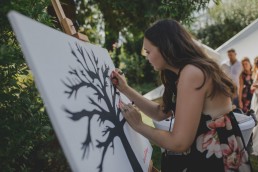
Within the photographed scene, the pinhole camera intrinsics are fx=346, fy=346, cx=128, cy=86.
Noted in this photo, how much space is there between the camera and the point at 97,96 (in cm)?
148

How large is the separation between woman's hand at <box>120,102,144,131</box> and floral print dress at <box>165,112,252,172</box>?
0.86 ft

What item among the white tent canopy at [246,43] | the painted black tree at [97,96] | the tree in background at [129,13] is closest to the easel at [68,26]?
the painted black tree at [97,96]

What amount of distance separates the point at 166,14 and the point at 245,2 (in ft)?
45.9

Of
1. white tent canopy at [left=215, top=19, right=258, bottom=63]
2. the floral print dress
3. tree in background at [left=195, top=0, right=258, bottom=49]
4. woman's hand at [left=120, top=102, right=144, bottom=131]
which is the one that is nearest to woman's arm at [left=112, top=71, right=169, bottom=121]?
woman's hand at [left=120, top=102, right=144, bottom=131]

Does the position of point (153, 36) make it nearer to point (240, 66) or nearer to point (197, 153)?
point (197, 153)

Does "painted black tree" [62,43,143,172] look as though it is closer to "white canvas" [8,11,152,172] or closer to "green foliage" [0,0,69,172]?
"white canvas" [8,11,152,172]

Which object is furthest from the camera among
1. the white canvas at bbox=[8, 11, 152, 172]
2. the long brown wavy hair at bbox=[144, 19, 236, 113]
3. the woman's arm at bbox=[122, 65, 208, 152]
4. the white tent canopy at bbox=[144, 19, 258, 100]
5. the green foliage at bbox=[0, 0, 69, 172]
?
the white tent canopy at bbox=[144, 19, 258, 100]

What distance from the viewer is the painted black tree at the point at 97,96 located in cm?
118

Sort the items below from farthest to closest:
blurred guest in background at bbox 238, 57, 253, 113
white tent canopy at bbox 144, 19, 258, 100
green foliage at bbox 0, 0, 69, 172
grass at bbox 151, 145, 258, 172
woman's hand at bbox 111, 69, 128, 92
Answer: white tent canopy at bbox 144, 19, 258, 100
blurred guest in background at bbox 238, 57, 253, 113
grass at bbox 151, 145, 258, 172
woman's hand at bbox 111, 69, 128, 92
green foliage at bbox 0, 0, 69, 172

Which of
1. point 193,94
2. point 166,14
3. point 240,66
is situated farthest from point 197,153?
point 240,66

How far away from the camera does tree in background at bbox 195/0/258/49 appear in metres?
16.9

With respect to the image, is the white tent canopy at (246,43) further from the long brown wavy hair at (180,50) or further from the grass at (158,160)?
the long brown wavy hair at (180,50)

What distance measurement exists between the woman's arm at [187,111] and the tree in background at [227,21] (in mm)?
16448

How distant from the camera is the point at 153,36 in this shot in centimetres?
160
